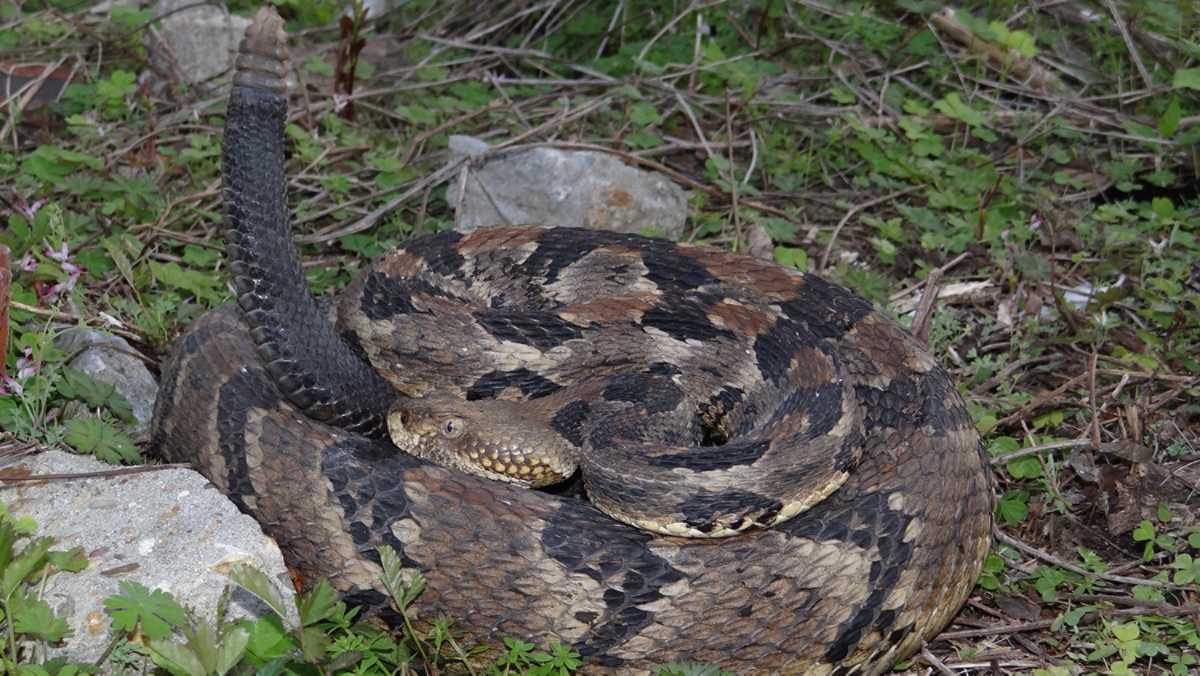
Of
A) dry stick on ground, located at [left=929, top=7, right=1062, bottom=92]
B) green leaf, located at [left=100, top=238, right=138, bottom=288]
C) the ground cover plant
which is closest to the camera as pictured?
the ground cover plant

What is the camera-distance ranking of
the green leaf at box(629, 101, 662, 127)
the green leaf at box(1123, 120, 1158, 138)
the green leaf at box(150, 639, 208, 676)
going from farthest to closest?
the green leaf at box(629, 101, 662, 127) → the green leaf at box(1123, 120, 1158, 138) → the green leaf at box(150, 639, 208, 676)

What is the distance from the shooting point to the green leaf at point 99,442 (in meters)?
3.77

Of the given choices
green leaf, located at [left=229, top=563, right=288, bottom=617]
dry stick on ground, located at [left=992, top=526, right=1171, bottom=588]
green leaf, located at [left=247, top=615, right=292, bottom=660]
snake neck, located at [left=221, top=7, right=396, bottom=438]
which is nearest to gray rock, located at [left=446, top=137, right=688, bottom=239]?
snake neck, located at [left=221, top=7, right=396, bottom=438]

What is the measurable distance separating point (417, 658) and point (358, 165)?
3478 millimetres

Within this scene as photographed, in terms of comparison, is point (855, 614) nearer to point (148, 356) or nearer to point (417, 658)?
point (417, 658)

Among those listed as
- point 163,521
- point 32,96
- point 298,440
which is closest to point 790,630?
point 298,440

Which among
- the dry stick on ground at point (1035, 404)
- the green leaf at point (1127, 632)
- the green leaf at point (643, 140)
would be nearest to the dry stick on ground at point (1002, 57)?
the green leaf at point (643, 140)

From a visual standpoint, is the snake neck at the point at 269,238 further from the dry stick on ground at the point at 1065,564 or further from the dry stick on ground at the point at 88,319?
the dry stick on ground at the point at 1065,564

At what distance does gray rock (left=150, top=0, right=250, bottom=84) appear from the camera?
6.59 m

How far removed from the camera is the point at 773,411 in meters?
3.77

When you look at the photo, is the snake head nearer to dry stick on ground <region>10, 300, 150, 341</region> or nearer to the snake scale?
the snake scale

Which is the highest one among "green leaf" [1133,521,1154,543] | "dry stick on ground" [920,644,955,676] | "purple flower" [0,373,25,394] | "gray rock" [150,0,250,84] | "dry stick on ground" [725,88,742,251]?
"gray rock" [150,0,250,84]

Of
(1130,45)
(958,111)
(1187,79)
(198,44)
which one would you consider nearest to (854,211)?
(958,111)

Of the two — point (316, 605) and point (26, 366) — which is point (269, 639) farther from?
point (26, 366)
